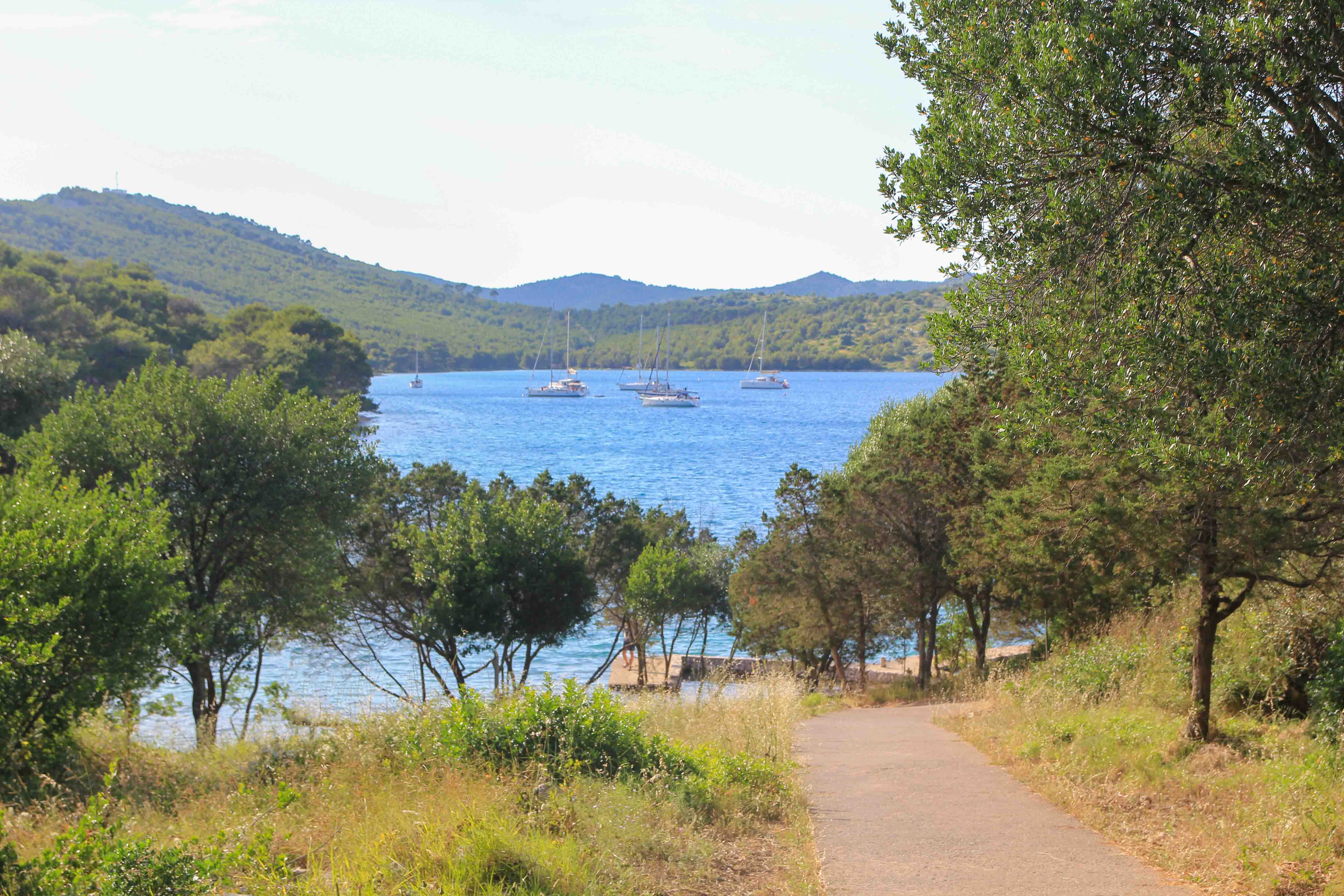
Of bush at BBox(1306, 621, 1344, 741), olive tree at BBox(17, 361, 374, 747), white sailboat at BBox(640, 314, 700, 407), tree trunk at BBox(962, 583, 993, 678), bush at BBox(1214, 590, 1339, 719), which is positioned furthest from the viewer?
white sailboat at BBox(640, 314, 700, 407)

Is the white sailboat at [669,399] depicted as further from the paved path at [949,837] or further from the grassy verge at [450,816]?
the grassy verge at [450,816]

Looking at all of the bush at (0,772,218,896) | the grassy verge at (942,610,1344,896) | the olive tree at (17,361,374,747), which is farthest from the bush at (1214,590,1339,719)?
the olive tree at (17,361,374,747)

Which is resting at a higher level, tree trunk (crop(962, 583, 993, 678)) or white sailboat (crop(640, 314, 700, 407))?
white sailboat (crop(640, 314, 700, 407))

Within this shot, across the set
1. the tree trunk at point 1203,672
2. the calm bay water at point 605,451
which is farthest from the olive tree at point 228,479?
the tree trunk at point 1203,672

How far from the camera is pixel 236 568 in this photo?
20.5 metres

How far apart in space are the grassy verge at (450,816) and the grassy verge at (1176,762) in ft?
7.56

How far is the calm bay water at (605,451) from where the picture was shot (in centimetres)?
3772

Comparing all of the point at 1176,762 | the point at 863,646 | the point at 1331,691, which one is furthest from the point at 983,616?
the point at 1176,762

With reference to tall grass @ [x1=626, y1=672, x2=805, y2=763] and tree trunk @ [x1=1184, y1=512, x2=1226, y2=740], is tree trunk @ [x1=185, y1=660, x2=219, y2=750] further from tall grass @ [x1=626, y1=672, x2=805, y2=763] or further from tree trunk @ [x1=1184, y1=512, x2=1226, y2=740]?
tree trunk @ [x1=1184, y1=512, x2=1226, y2=740]

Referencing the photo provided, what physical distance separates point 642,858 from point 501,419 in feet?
473

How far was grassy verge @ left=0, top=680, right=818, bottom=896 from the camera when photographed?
4.27m

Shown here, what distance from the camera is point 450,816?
4.96 m

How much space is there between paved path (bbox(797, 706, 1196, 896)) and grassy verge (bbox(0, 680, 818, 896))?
335 millimetres

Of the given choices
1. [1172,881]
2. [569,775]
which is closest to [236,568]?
[569,775]
